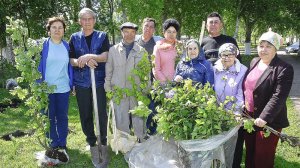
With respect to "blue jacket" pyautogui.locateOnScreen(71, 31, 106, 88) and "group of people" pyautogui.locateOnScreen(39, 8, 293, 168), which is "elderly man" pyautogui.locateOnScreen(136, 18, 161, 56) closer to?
"group of people" pyautogui.locateOnScreen(39, 8, 293, 168)

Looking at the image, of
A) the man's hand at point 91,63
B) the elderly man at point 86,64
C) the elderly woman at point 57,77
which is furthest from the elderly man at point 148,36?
the elderly woman at point 57,77

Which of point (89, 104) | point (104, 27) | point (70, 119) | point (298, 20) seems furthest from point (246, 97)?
point (298, 20)

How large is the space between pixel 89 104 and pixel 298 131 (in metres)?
3.66

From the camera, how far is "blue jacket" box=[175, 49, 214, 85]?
147 inches

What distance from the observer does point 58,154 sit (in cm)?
439

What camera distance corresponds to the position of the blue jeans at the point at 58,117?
4.32 m

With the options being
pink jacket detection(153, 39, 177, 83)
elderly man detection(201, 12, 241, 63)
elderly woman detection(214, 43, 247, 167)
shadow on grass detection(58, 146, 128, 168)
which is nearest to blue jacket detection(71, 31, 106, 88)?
pink jacket detection(153, 39, 177, 83)

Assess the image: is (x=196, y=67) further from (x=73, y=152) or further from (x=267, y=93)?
(x=73, y=152)

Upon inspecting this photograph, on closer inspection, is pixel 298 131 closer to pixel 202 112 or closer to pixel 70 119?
pixel 202 112

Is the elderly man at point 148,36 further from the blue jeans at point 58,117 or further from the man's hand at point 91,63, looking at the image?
the blue jeans at point 58,117


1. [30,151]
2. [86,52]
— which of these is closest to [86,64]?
[86,52]

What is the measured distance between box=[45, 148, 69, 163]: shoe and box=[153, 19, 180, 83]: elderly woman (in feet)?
5.25

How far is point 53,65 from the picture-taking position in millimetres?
4137

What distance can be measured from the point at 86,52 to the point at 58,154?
4.58 ft
